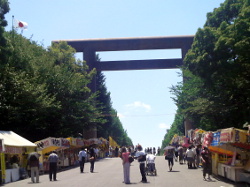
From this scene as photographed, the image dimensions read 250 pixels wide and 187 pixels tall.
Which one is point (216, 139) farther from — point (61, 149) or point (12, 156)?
point (61, 149)

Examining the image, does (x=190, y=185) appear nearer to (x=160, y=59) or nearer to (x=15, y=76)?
(x=15, y=76)

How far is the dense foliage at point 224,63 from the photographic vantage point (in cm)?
2423

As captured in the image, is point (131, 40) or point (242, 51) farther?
point (131, 40)

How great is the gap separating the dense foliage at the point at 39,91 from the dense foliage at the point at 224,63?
41.3ft

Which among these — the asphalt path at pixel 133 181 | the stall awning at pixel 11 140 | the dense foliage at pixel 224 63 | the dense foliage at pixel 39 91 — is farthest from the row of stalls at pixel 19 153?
the dense foliage at pixel 224 63

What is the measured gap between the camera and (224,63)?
84.3 feet

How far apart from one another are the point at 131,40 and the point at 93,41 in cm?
521

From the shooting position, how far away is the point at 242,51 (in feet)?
76.5

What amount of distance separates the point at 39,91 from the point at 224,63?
15.7m

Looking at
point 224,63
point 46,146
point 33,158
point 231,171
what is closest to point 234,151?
point 231,171

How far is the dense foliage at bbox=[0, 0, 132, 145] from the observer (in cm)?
3161

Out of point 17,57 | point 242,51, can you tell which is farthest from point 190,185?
point 17,57

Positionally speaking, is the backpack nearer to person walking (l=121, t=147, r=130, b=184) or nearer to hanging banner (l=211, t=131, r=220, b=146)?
person walking (l=121, t=147, r=130, b=184)

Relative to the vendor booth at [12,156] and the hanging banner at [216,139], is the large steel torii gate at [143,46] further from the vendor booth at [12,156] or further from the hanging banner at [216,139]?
the hanging banner at [216,139]
